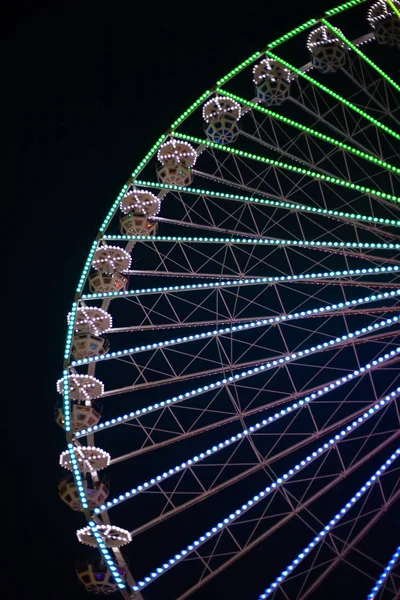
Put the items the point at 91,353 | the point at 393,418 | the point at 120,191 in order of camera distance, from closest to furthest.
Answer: the point at 91,353
the point at 120,191
the point at 393,418

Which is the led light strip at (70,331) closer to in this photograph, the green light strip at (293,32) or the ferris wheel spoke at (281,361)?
the ferris wheel spoke at (281,361)

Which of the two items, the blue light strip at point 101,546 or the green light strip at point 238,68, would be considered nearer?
the blue light strip at point 101,546

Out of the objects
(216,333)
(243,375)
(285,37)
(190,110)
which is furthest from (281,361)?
(285,37)

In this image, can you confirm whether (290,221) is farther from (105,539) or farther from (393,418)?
(105,539)

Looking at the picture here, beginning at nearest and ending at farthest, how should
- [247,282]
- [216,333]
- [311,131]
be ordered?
[216,333]
[247,282]
[311,131]

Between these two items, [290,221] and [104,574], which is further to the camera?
[290,221]

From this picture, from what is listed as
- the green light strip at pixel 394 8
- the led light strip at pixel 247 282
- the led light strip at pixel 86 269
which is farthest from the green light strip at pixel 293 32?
the led light strip at pixel 86 269

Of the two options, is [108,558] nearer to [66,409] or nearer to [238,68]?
[66,409]

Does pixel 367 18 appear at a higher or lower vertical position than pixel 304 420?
higher

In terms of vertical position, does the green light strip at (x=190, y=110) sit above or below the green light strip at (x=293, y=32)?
below

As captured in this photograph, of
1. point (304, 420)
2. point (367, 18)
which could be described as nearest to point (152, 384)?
point (304, 420)

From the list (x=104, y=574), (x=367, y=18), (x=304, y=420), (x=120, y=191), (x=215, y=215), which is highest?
(x=367, y=18)

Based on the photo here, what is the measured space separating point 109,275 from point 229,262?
6242 mm

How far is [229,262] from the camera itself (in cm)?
1967
